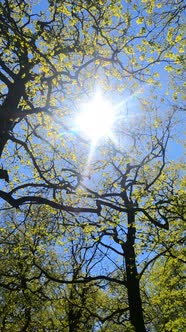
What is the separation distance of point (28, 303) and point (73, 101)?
1233 centimetres

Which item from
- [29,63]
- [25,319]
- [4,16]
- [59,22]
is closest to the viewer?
[4,16]

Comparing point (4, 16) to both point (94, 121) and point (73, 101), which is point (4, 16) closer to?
point (73, 101)

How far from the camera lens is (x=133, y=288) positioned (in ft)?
46.0

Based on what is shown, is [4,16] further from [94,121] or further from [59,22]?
[94,121]

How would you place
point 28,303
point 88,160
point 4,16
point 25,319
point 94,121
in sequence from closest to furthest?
point 4,16 < point 94,121 < point 88,160 < point 28,303 < point 25,319

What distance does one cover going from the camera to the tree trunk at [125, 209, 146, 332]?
13227 millimetres

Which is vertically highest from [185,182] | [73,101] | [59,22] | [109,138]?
[59,22]

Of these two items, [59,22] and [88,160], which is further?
[88,160]

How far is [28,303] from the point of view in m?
19.0

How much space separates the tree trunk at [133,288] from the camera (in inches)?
521

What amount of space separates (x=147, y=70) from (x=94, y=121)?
459 centimetres

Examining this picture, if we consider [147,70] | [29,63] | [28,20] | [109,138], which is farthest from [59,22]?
[109,138]

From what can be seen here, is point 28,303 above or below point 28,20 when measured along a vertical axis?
below

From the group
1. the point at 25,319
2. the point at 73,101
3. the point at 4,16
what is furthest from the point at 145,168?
the point at 25,319
